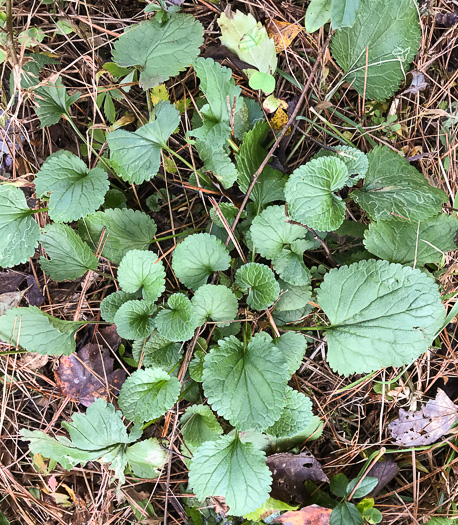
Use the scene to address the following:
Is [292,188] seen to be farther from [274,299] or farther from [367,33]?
[367,33]

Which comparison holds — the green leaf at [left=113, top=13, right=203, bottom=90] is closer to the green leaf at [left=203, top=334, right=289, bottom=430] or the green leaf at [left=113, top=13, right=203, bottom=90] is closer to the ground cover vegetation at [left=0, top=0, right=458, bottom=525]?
the ground cover vegetation at [left=0, top=0, right=458, bottom=525]

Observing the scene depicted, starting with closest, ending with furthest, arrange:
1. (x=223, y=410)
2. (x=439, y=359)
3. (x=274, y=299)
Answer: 1. (x=223, y=410)
2. (x=274, y=299)
3. (x=439, y=359)

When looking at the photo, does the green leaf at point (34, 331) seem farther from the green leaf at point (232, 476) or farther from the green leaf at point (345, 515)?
the green leaf at point (345, 515)

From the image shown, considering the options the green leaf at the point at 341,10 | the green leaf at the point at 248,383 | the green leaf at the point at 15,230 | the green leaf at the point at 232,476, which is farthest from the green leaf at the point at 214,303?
the green leaf at the point at 341,10

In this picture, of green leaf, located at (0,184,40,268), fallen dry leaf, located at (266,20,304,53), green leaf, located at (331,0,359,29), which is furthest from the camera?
fallen dry leaf, located at (266,20,304,53)

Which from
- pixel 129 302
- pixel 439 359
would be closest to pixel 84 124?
pixel 129 302

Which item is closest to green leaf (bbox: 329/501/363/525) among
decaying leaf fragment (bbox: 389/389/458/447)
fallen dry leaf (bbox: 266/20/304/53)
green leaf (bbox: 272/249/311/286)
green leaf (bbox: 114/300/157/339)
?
decaying leaf fragment (bbox: 389/389/458/447)
